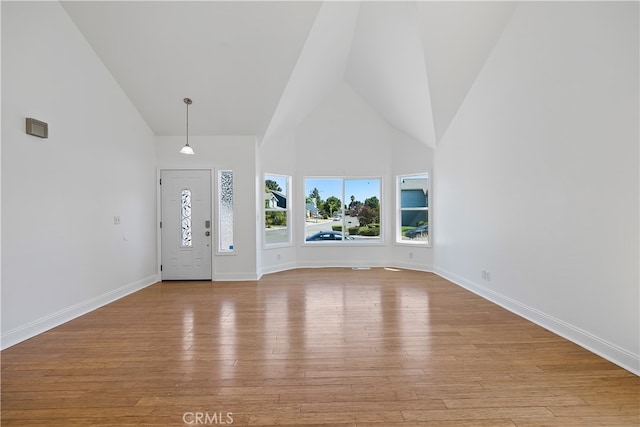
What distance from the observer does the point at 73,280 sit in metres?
3.92

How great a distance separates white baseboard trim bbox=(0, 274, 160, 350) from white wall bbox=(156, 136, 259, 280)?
1.53 m

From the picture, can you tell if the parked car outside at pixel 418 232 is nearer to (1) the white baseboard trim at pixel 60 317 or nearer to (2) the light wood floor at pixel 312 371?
(2) the light wood floor at pixel 312 371

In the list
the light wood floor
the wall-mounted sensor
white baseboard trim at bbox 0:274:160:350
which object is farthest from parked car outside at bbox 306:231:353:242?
the wall-mounted sensor

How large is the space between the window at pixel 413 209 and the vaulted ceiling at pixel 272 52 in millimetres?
1173

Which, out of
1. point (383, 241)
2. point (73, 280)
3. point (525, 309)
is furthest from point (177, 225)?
point (525, 309)

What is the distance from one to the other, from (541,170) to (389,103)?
343 centimetres

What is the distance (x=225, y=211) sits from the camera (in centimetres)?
606

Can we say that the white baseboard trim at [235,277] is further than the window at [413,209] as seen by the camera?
No

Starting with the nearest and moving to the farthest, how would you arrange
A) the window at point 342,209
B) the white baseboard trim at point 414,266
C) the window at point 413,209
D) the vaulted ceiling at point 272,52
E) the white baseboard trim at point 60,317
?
the white baseboard trim at point 60,317, the vaulted ceiling at point 272,52, the white baseboard trim at point 414,266, the window at point 413,209, the window at point 342,209

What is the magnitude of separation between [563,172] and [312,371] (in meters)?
2.97

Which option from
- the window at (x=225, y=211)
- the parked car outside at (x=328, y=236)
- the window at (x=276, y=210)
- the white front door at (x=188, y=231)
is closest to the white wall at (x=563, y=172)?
the parked car outside at (x=328, y=236)

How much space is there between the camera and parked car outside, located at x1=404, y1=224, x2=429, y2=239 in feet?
22.5

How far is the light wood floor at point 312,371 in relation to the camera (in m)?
2.00

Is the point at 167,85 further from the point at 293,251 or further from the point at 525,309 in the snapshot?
the point at 525,309
